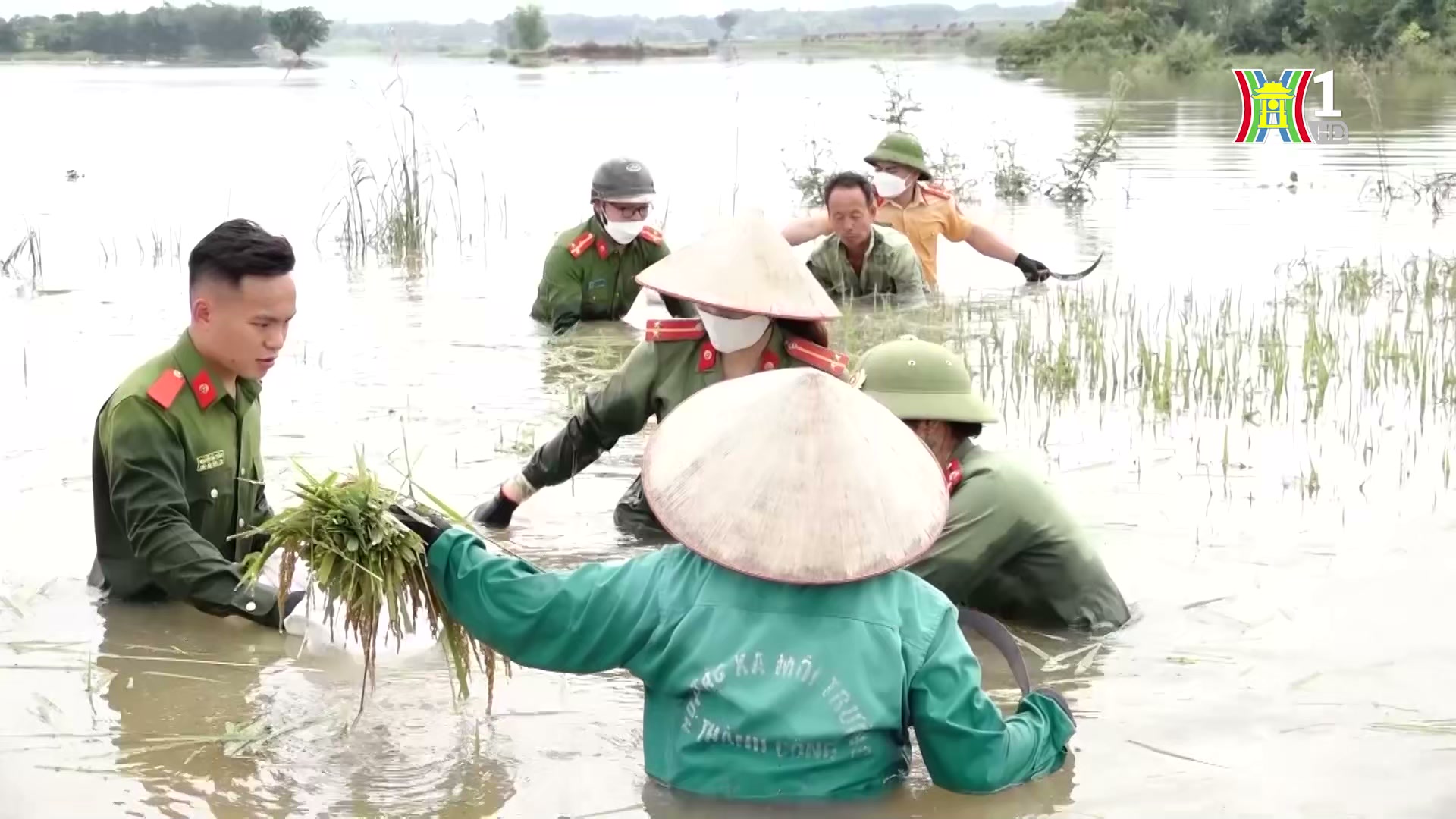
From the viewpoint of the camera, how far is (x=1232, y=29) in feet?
148

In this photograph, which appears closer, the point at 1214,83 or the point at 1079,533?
the point at 1079,533

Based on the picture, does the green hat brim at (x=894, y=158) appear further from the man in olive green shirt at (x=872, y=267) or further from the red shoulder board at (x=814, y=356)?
the red shoulder board at (x=814, y=356)

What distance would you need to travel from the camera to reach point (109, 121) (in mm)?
30062

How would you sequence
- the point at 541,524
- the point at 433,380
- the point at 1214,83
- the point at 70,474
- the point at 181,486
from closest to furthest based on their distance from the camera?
1. the point at 181,486
2. the point at 541,524
3. the point at 70,474
4. the point at 433,380
5. the point at 1214,83

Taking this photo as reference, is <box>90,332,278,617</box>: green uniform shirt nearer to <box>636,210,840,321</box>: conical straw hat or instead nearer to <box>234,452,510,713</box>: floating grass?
<box>234,452,510,713</box>: floating grass

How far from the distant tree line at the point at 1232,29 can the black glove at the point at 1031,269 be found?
22846 millimetres

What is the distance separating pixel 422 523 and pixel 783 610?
788mm

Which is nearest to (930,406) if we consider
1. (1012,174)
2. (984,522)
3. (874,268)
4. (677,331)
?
(984,522)

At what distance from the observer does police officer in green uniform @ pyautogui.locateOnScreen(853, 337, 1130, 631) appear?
4918mm

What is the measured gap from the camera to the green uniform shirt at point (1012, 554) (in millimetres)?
5078

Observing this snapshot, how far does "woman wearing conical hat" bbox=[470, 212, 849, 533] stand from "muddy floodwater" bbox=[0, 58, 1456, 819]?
48 centimetres

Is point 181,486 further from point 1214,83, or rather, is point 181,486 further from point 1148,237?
point 1214,83

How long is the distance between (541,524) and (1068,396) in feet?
9.91

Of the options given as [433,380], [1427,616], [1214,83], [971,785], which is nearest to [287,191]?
[433,380]
